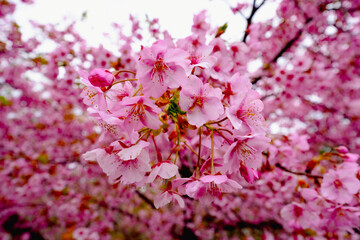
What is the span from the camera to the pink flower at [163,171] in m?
1.02

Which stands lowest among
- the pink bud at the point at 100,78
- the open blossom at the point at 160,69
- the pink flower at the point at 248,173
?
the pink flower at the point at 248,173

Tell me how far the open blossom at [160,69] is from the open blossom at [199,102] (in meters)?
0.05

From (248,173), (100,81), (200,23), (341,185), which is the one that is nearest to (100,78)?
(100,81)

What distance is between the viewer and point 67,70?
3436mm

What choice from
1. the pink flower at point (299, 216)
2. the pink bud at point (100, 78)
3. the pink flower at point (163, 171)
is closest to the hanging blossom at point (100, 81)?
the pink bud at point (100, 78)

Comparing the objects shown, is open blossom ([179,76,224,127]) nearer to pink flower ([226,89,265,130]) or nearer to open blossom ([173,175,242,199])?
pink flower ([226,89,265,130])

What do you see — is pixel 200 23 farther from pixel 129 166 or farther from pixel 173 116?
pixel 129 166

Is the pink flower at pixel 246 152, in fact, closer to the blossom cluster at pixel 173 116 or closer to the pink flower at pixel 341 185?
the blossom cluster at pixel 173 116

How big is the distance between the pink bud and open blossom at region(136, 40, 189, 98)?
144 mm

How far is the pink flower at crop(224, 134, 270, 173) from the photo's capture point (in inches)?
38.5

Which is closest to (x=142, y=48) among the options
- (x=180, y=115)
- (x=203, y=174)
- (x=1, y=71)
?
(x=180, y=115)

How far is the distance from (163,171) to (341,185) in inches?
57.1

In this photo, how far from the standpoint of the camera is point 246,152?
1.02 meters

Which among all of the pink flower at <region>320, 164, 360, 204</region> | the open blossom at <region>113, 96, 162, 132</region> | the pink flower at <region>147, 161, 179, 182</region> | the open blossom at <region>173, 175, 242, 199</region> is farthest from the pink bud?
the pink flower at <region>320, 164, 360, 204</region>
